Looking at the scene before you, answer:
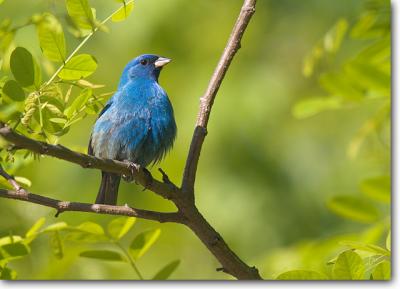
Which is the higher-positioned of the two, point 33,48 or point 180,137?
point 33,48

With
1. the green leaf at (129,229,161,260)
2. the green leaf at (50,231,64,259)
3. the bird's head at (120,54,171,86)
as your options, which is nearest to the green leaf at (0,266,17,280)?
the green leaf at (50,231,64,259)

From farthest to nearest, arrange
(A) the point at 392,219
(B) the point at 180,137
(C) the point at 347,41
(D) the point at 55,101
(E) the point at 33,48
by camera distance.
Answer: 1. (C) the point at 347,41
2. (B) the point at 180,137
3. (E) the point at 33,48
4. (A) the point at 392,219
5. (D) the point at 55,101

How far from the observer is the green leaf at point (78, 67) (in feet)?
7.63

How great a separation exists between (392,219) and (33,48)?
5.39 ft

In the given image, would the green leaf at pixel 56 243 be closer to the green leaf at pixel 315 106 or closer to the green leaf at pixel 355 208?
the green leaf at pixel 355 208

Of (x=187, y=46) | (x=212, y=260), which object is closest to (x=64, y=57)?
(x=212, y=260)

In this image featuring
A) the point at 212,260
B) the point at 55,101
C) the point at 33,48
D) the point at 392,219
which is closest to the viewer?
the point at 55,101

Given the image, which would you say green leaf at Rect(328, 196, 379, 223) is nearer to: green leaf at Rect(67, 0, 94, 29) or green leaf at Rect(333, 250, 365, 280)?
green leaf at Rect(333, 250, 365, 280)

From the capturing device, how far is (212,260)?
4.50 m

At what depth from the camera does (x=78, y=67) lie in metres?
2.34

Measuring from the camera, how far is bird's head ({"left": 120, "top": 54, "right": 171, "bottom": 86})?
12.3ft

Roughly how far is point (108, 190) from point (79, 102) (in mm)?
1312

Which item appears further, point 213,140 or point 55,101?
point 213,140

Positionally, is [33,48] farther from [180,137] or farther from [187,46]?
[187,46]
